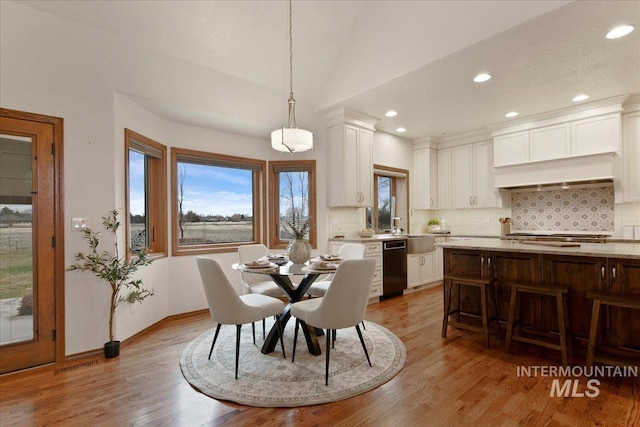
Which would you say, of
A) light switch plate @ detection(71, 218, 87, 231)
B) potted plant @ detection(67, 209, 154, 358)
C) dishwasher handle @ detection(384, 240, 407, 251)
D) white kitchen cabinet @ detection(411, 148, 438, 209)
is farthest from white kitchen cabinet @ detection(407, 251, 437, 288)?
light switch plate @ detection(71, 218, 87, 231)

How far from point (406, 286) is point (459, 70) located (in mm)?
3258

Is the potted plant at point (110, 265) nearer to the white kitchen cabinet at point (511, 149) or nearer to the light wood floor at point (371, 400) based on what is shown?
the light wood floor at point (371, 400)

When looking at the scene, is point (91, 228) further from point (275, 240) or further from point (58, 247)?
point (275, 240)

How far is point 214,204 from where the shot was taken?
183 inches

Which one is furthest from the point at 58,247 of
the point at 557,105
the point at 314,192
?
the point at 557,105

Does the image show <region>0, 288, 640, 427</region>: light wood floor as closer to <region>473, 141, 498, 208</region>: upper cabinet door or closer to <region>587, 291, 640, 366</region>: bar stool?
<region>587, 291, 640, 366</region>: bar stool

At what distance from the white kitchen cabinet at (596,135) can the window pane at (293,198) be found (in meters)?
3.99

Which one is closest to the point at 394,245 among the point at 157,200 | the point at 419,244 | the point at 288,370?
the point at 419,244

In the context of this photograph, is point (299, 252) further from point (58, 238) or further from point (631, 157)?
point (631, 157)

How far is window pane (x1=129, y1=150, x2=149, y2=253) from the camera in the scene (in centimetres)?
360

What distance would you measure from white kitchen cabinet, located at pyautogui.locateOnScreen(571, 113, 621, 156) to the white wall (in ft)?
15.6

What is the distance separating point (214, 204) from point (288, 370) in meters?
2.87

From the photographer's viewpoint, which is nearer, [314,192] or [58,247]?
[58,247]

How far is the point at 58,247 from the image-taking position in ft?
8.94
